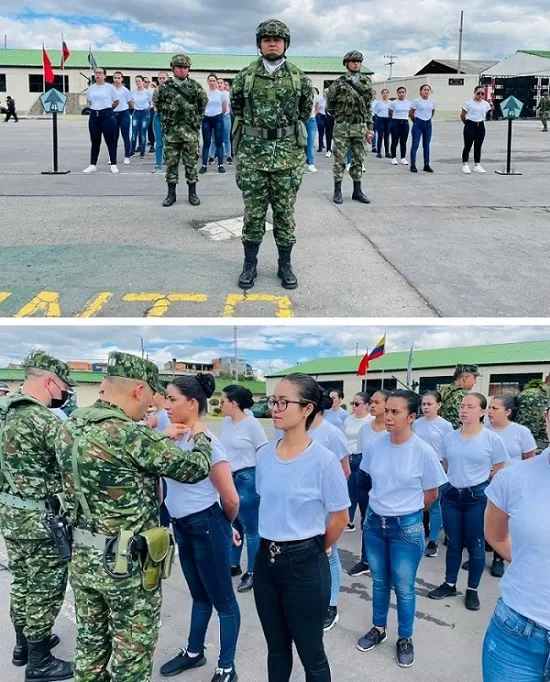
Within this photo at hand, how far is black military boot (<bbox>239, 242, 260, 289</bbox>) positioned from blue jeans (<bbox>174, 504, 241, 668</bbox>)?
269cm

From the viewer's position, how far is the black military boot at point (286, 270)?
568 cm

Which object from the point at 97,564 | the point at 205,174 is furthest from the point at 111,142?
the point at 97,564

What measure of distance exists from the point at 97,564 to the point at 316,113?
13.8 metres

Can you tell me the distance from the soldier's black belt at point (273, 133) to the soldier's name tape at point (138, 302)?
135cm

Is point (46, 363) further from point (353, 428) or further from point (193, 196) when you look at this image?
point (193, 196)

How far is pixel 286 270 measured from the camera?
576cm

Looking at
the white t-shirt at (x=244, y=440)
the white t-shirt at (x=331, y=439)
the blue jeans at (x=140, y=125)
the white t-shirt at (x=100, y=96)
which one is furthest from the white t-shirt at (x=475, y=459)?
the blue jeans at (x=140, y=125)

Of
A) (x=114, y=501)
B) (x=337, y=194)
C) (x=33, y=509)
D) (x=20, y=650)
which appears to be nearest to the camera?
(x=114, y=501)

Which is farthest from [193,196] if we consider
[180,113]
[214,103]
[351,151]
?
[214,103]

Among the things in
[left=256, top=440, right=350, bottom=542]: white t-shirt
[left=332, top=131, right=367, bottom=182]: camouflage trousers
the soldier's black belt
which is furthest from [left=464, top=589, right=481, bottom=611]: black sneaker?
[left=332, top=131, right=367, bottom=182]: camouflage trousers

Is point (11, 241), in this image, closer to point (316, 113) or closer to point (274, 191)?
point (274, 191)

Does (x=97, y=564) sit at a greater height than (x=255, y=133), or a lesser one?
lesser

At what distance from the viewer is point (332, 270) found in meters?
6.10

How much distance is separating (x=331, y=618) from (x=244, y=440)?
1.51m
